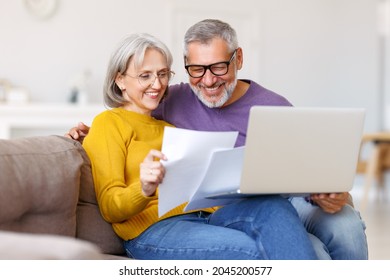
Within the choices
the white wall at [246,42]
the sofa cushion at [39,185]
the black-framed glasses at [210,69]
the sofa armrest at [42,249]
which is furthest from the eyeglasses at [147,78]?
the white wall at [246,42]

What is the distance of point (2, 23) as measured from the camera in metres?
6.40

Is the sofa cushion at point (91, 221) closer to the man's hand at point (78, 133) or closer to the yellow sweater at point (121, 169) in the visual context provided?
the yellow sweater at point (121, 169)

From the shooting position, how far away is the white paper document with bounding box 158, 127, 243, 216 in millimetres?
1761

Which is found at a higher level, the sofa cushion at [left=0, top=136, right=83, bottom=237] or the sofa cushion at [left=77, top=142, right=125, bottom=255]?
the sofa cushion at [left=0, top=136, right=83, bottom=237]

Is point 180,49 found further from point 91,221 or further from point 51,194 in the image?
point 51,194

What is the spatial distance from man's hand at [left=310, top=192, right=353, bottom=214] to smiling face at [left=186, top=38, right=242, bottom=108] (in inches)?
19.7

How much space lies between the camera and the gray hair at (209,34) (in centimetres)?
228

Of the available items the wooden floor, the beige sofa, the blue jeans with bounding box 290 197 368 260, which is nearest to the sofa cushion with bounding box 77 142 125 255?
the beige sofa

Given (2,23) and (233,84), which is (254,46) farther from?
(233,84)

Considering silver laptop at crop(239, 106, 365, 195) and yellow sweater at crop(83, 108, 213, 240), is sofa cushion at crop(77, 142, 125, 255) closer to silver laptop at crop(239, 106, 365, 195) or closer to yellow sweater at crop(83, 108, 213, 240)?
yellow sweater at crop(83, 108, 213, 240)

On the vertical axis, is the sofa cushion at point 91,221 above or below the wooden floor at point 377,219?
above

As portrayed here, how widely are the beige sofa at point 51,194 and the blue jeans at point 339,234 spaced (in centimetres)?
63
